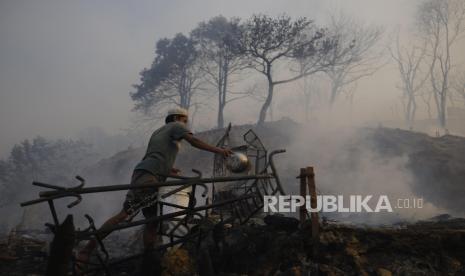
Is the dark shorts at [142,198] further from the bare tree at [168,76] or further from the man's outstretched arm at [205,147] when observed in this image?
the bare tree at [168,76]

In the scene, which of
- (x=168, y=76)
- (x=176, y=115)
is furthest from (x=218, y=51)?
(x=176, y=115)

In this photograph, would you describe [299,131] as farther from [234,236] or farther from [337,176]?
[234,236]

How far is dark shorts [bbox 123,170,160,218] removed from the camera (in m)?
3.97

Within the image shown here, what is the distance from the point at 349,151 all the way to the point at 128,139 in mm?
48152

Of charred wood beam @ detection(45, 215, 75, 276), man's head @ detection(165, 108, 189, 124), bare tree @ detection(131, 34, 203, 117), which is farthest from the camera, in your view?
bare tree @ detection(131, 34, 203, 117)

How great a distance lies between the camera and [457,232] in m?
4.11

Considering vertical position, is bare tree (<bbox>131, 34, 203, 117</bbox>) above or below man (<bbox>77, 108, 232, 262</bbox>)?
above

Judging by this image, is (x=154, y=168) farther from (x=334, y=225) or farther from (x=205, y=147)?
(x=334, y=225)

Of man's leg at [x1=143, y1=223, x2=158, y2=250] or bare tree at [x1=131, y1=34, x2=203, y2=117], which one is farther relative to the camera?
bare tree at [x1=131, y1=34, x2=203, y2=117]

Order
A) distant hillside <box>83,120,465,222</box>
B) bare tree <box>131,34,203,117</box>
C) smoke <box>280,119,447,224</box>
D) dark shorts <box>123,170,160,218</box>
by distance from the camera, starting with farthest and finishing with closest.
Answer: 1. bare tree <box>131,34,203,117</box>
2. distant hillside <box>83,120,465,222</box>
3. smoke <box>280,119,447,224</box>
4. dark shorts <box>123,170,160,218</box>

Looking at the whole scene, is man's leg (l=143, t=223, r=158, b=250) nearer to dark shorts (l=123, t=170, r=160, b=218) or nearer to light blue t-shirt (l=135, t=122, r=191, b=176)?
dark shorts (l=123, t=170, r=160, b=218)

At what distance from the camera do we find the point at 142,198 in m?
4.06

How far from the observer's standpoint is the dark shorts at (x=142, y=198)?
3.97 m

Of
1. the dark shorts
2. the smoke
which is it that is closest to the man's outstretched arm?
the dark shorts
